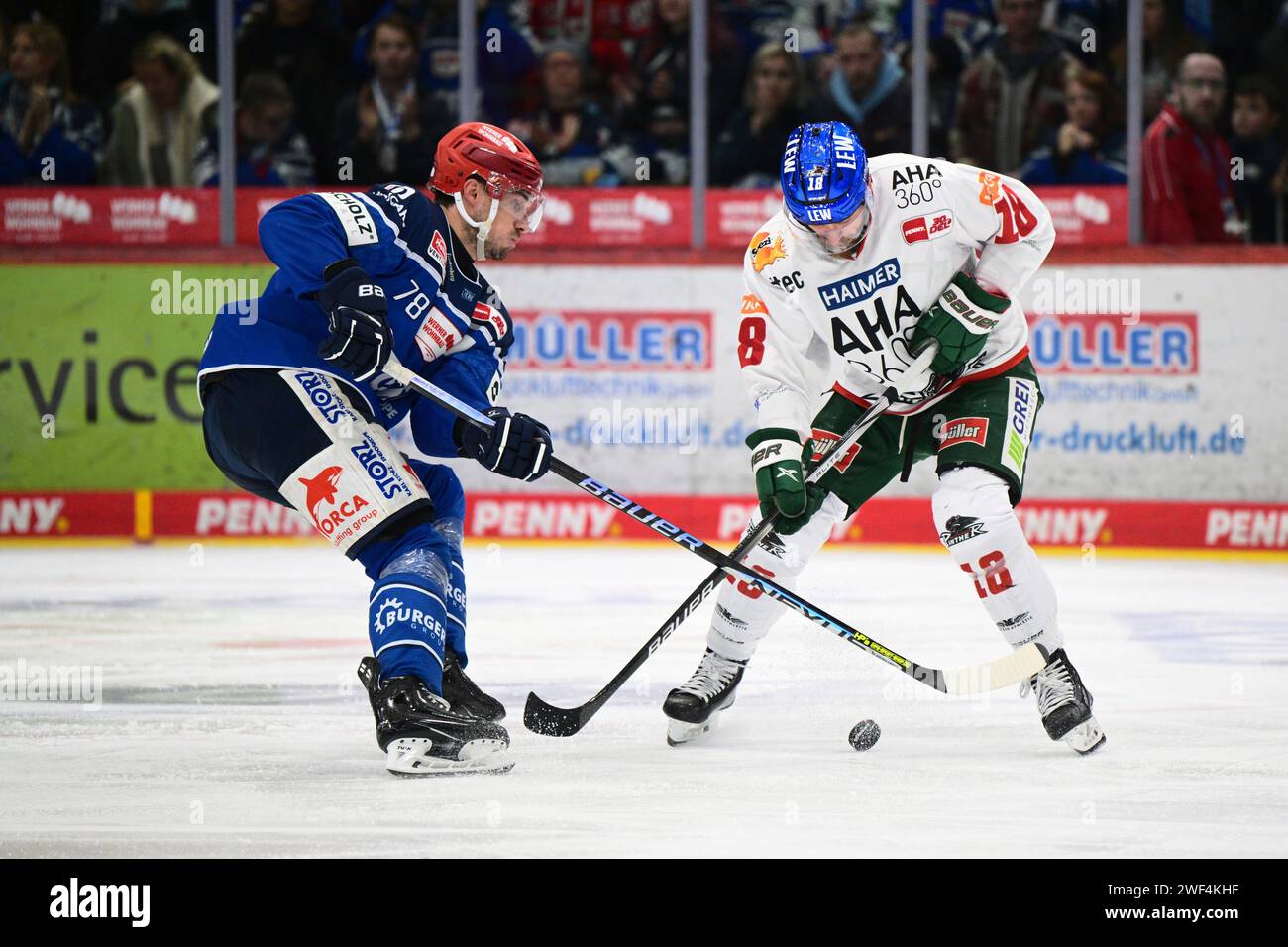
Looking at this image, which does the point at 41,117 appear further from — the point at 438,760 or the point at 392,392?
the point at 438,760

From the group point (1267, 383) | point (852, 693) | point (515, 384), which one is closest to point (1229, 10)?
point (1267, 383)

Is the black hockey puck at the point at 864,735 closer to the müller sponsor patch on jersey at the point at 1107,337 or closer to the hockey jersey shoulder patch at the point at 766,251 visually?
the hockey jersey shoulder patch at the point at 766,251

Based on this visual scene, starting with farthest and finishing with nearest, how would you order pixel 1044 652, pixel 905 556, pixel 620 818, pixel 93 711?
pixel 905 556
pixel 93 711
pixel 1044 652
pixel 620 818

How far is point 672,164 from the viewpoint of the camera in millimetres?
8633

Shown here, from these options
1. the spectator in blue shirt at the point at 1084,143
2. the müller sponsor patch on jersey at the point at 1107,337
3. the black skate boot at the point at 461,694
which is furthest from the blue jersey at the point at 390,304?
the spectator in blue shirt at the point at 1084,143

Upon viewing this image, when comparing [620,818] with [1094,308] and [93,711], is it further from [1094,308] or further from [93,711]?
[1094,308]

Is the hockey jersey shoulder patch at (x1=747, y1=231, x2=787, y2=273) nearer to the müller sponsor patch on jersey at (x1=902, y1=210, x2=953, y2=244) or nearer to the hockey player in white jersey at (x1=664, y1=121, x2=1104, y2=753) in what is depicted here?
the hockey player in white jersey at (x1=664, y1=121, x2=1104, y2=753)

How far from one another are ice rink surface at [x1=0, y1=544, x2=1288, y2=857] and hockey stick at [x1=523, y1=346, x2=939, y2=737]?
0.06 m

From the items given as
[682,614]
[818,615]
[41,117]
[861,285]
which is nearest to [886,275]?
[861,285]

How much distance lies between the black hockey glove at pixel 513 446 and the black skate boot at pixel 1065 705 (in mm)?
1163

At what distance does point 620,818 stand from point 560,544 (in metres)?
5.11

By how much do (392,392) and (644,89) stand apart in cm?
505

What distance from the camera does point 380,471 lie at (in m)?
3.54

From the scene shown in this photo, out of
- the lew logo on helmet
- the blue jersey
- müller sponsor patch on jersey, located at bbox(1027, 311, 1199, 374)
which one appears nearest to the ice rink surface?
the lew logo on helmet
